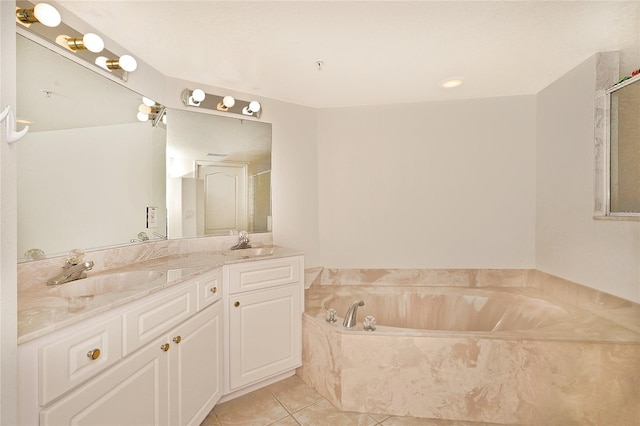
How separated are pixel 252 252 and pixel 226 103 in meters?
1.14

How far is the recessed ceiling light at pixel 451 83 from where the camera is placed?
2176 mm

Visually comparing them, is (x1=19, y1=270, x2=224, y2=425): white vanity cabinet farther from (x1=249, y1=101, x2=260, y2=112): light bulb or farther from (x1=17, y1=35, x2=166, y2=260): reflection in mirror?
(x1=249, y1=101, x2=260, y2=112): light bulb

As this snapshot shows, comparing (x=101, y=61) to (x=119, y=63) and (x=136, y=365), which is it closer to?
(x=119, y=63)

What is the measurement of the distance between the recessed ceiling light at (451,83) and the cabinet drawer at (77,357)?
2.44m

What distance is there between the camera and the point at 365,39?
164 cm

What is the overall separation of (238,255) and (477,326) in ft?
6.30

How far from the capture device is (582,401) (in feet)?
4.90

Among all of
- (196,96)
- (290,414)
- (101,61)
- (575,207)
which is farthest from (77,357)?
(575,207)

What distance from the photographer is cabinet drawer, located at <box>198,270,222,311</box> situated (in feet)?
4.94

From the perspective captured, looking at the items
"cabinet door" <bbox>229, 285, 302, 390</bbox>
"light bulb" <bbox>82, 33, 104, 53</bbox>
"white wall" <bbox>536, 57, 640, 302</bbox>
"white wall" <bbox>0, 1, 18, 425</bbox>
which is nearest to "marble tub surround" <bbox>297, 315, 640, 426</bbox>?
"cabinet door" <bbox>229, 285, 302, 390</bbox>

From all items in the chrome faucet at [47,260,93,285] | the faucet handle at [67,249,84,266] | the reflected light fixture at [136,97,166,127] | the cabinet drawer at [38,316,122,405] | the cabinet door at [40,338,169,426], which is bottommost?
the cabinet door at [40,338,169,426]

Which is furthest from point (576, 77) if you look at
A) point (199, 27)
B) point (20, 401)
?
point (20, 401)

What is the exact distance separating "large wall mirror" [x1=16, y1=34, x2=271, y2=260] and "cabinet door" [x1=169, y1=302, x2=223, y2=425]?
673 millimetres

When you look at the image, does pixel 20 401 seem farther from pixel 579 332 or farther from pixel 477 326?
pixel 477 326
